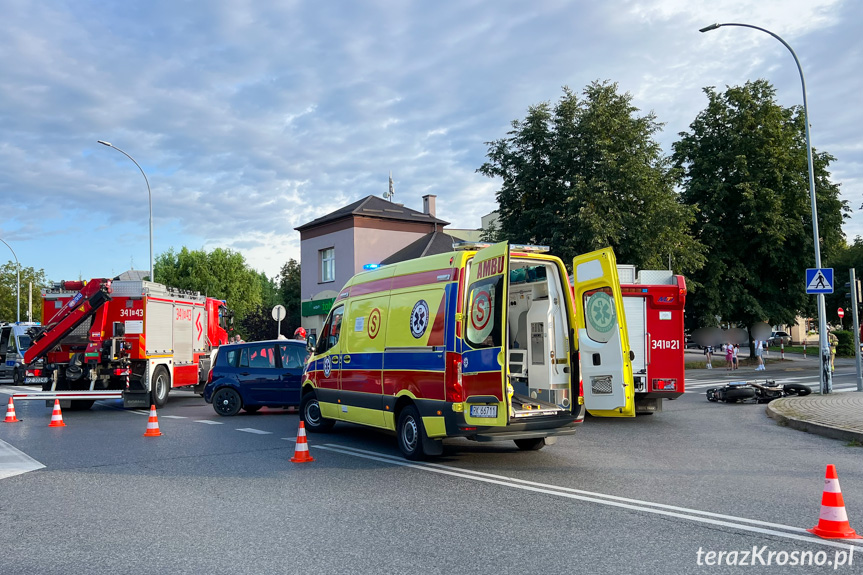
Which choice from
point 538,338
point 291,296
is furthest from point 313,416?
point 291,296

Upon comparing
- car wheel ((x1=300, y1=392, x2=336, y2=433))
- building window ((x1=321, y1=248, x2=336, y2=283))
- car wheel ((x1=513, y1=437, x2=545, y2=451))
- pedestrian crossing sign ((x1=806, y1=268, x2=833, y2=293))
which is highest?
building window ((x1=321, y1=248, x2=336, y2=283))

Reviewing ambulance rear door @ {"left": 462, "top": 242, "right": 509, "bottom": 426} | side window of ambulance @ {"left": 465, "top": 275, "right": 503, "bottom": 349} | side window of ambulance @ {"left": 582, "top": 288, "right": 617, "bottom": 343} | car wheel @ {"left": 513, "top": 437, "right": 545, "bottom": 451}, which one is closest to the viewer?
ambulance rear door @ {"left": 462, "top": 242, "right": 509, "bottom": 426}

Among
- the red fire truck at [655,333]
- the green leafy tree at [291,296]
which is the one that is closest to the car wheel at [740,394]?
the red fire truck at [655,333]

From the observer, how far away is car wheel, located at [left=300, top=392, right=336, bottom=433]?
12.3 m

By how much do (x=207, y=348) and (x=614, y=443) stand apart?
554 inches

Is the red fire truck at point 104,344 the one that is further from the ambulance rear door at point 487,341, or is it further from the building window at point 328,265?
the building window at point 328,265

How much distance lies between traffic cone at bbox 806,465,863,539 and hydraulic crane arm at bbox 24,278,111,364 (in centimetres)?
1583

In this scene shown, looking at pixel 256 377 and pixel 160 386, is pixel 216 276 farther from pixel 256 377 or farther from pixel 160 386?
pixel 256 377

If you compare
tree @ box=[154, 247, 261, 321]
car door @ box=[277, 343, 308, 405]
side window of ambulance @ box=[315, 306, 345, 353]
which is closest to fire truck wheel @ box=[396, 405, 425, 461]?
side window of ambulance @ box=[315, 306, 345, 353]

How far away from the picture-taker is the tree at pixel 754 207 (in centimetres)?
3306

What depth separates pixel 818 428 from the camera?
1190 centimetres

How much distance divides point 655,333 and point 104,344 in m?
12.6

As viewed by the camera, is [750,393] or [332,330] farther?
[750,393]

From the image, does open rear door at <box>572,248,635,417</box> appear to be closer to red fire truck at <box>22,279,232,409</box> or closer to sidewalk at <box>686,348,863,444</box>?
sidewalk at <box>686,348,863,444</box>
